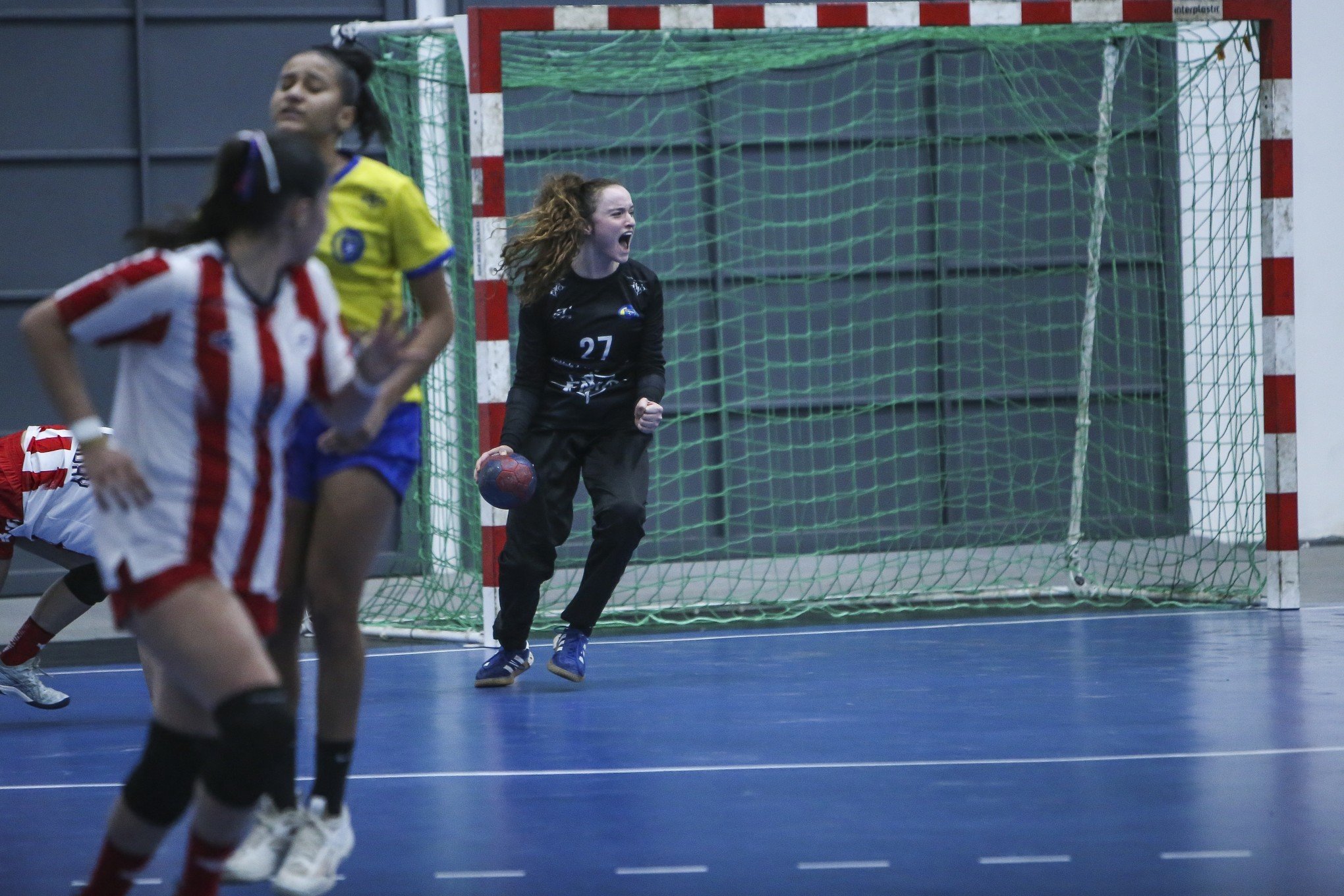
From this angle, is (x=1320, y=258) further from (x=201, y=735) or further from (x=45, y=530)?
(x=201, y=735)

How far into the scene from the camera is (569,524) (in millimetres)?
5613

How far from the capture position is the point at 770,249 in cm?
968

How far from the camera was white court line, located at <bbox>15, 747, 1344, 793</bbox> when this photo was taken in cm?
421

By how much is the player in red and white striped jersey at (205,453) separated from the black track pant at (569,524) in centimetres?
287

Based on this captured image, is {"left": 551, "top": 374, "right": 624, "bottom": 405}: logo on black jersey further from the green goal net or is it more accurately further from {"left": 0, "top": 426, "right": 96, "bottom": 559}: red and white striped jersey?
the green goal net

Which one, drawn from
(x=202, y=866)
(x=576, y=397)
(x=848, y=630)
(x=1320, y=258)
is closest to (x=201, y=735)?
(x=202, y=866)

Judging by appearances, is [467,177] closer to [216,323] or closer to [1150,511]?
[1150,511]

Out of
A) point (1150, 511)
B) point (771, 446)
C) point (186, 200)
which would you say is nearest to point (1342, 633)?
point (1150, 511)

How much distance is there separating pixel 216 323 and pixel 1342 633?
5160 mm

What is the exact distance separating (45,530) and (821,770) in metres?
2.66

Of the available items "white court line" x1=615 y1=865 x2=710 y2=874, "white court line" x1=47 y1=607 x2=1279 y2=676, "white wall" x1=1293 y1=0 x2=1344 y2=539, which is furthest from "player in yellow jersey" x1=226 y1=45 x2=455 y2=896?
"white wall" x1=1293 y1=0 x2=1344 y2=539

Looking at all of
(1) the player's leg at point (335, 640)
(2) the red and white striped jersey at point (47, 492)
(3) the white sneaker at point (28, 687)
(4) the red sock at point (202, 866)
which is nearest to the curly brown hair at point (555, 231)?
(2) the red and white striped jersey at point (47, 492)

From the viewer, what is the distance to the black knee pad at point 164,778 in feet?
8.55

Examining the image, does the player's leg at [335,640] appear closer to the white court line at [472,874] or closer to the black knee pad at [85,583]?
the white court line at [472,874]
